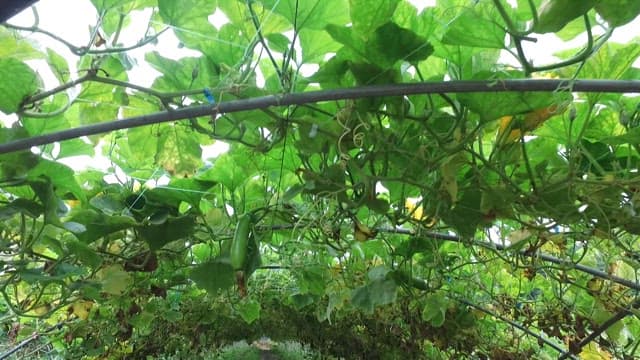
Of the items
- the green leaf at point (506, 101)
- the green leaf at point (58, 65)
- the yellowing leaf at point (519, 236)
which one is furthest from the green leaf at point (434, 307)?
the green leaf at point (58, 65)

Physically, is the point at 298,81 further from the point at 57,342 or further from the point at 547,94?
the point at 57,342

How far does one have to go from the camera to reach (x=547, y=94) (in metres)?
0.61

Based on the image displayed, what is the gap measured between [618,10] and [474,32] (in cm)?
14

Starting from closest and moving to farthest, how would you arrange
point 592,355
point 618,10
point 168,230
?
1. point 618,10
2. point 168,230
3. point 592,355

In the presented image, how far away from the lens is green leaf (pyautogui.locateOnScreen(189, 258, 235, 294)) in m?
1.01

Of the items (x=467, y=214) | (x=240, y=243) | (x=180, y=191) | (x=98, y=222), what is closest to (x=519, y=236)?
(x=467, y=214)

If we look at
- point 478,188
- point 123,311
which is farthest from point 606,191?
point 123,311

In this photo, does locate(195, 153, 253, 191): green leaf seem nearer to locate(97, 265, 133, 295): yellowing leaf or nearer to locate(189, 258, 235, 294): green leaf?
locate(189, 258, 235, 294): green leaf

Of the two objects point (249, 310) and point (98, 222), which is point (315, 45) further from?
point (249, 310)

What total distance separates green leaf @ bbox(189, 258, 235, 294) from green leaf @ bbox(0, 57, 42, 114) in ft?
1.53

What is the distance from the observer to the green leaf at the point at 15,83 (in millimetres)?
619

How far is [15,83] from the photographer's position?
0.63 m

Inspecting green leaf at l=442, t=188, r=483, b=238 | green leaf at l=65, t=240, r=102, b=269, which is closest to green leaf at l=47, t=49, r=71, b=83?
green leaf at l=65, t=240, r=102, b=269

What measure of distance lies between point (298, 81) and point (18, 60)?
0.34 meters
